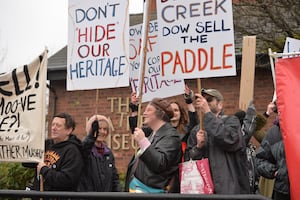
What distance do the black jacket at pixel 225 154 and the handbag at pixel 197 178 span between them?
0.14 feet

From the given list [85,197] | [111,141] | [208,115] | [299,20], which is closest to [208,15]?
[208,115]

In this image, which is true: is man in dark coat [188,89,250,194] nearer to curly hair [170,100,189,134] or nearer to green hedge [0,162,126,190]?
curly hair [170,100,189,134]

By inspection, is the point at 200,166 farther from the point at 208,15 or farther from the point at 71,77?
the point at 71,77

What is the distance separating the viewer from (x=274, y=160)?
19.7 ft

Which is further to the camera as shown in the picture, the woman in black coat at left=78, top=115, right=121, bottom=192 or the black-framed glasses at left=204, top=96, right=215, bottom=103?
the woman in black coat at left=78, top=115, right=121, bottom=192

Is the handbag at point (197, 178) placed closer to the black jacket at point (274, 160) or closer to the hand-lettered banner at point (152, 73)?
the black jacket at point (274, 160)

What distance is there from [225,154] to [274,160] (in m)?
0.84

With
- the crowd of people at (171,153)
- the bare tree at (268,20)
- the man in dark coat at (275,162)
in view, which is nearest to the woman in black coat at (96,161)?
the crowd of people at (171,153)

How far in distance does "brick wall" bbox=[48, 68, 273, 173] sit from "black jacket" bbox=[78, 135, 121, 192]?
21.1 feet

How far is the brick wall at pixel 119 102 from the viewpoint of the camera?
505 inches

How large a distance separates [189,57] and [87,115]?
9041mm

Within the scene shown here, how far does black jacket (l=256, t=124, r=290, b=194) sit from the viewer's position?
5707 mm

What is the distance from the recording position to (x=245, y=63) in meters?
6.57

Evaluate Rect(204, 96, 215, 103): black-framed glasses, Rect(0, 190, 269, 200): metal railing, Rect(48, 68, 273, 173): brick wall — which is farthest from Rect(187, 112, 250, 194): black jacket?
Rect(48, 68, 273, 173): brick wall
